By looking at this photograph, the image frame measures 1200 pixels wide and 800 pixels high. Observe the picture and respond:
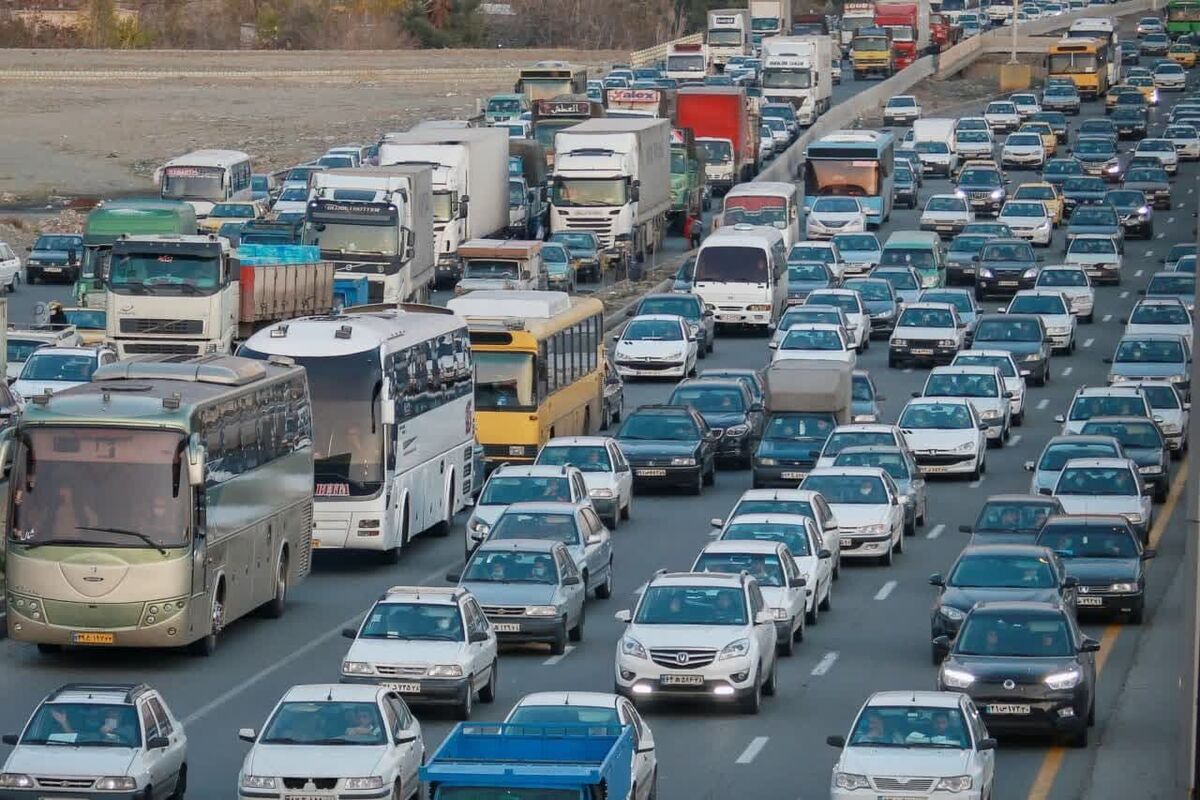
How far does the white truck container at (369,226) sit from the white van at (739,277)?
24.7ft

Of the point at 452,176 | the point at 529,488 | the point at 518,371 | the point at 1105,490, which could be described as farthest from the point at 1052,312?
the point at 529,488

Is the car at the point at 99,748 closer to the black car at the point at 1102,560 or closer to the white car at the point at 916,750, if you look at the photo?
the white car at the point at 916,750

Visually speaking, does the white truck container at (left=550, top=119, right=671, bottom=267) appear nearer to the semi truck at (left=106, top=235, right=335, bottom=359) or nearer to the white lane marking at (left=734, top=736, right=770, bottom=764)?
the semi truck at (left=106, top=235, right=335, bottom=359)

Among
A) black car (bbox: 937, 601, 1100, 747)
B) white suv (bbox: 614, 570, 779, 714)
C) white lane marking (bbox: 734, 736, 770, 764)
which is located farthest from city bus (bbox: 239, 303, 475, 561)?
black car (bbox: 937, 601, 1100, 747)

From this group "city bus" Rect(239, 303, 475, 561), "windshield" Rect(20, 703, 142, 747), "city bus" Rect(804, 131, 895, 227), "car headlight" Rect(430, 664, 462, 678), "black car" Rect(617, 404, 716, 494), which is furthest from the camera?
"city bus" Rect(804, 131, 895, 227)

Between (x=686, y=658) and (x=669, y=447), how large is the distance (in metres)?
15.5

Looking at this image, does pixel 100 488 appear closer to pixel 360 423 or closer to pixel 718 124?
pixel 360 423

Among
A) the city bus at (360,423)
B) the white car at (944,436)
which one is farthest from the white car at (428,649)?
the white car at (944,436)

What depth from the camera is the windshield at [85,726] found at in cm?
2103

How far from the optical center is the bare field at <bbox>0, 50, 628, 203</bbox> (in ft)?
334

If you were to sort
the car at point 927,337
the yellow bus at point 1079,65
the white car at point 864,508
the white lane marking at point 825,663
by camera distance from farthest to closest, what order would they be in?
the yellow bus at point 1079,65, the car at point 927,337, the white car at point 864,508, the white lane marking at point 825,663

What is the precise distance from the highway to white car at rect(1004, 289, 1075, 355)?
39.8ft

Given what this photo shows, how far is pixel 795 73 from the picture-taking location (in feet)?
334

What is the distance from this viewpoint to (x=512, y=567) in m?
30.0
